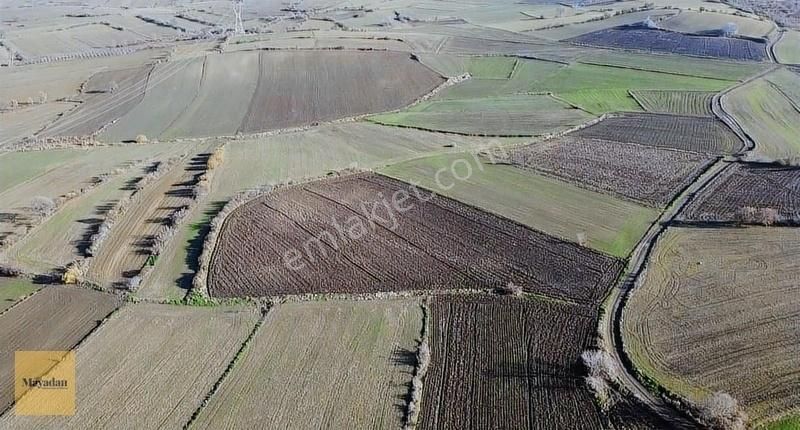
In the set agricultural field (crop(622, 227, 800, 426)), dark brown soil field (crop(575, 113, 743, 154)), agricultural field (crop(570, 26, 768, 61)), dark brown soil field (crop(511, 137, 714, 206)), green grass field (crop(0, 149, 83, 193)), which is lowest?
green grass field (crop(0, 149, 83, 193))

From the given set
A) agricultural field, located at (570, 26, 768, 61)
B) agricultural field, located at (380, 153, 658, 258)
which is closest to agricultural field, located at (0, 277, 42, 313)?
agricultural field, located at (380, 153, 658, 258)

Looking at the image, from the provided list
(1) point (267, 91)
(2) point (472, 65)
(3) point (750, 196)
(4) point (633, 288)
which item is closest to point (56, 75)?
(1) point (267, 91)

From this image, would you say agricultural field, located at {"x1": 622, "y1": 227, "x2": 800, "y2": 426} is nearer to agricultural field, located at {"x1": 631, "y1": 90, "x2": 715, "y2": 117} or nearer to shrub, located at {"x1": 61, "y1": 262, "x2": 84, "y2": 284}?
agricultural field, located at {"x1": 631, "y1": 90, "x2": 715, "y2": 117}

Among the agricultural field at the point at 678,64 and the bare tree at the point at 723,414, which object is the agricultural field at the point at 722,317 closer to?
the bare tree at the point at 723,414

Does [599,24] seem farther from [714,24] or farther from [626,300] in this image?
[626,300]

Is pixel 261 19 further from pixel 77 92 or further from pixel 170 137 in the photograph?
pixel 170 137
